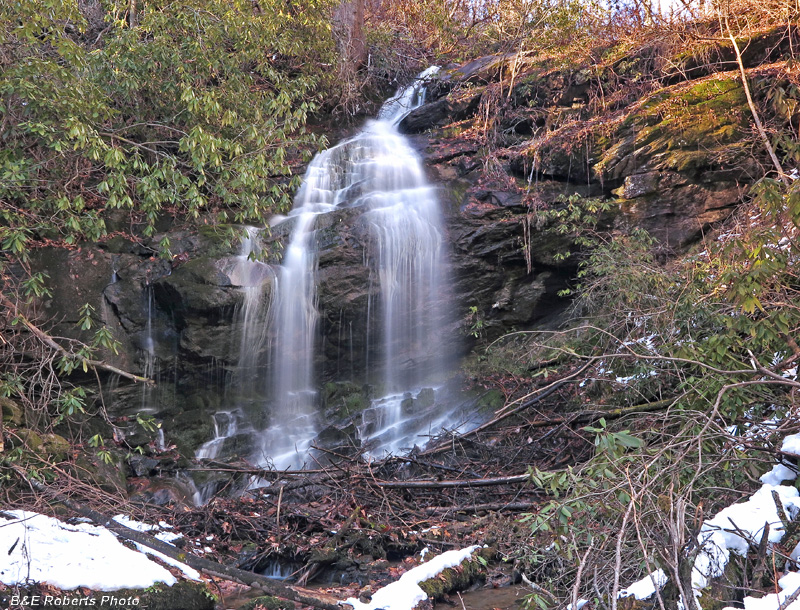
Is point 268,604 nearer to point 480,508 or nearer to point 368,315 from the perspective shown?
point 480,508

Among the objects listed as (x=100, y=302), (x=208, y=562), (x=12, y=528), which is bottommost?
(x=208, y=562)

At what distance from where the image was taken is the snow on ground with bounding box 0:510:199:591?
399cm

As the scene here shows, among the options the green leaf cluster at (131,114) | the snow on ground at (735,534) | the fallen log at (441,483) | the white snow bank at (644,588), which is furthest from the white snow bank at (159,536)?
the green leaf cluster at (131,114)

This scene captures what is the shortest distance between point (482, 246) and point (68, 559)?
775 centimetres

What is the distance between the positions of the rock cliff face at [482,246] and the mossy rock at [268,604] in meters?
4.93

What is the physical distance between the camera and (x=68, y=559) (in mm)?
4191

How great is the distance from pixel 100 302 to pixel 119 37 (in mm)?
3698

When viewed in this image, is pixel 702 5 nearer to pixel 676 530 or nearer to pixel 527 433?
pixel 527 433

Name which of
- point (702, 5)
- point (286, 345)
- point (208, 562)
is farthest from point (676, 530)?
point (702, 5)

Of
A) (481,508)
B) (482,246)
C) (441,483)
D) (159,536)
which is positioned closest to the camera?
(159,536)

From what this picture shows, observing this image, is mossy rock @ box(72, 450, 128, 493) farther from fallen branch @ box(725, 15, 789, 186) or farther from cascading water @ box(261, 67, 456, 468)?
fallen branch @ box(725, 15, 789, 186)

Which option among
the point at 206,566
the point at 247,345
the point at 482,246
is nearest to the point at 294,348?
the point at 247,345

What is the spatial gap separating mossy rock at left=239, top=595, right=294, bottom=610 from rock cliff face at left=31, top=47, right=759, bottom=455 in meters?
4.93

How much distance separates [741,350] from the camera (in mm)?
5039
